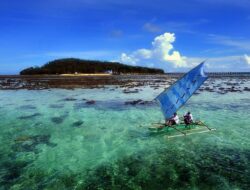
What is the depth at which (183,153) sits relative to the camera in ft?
56.6

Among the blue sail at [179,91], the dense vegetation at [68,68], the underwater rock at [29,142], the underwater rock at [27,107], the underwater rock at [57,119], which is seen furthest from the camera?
the dense vegetation at [68,68]

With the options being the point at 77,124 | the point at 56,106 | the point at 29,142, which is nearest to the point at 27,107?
the point at 56,106

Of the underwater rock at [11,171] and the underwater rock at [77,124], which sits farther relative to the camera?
the underwater rock at [77,124]

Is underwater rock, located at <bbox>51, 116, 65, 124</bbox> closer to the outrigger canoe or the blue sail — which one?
the outrigger canoe

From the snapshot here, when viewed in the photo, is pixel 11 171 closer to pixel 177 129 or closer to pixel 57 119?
pixel 177 129

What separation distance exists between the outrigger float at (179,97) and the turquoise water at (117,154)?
0.73m

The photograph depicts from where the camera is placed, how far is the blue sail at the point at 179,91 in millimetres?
20828

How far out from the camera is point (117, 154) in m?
17.4

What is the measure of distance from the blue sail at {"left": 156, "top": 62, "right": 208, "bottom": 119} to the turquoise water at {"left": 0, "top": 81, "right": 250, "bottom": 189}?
6.72 ft

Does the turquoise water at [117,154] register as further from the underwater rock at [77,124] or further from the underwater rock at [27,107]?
the underwater rock at [27,107]

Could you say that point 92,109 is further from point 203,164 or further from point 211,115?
point 203,164

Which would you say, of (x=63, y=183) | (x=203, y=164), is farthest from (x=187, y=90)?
(x=63, y=183)

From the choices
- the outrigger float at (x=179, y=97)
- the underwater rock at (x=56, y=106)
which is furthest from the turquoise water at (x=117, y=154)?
the underwater rock at (x=56, y=106)

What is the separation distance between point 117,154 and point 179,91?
6543mm
